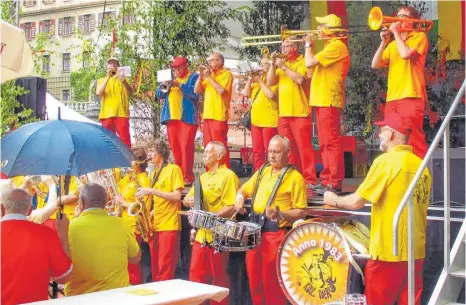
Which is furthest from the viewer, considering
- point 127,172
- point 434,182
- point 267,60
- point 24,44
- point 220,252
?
point 127,172

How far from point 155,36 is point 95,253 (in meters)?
5.82

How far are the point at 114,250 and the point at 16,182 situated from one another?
11.4ft

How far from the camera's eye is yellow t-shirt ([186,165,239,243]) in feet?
25.4

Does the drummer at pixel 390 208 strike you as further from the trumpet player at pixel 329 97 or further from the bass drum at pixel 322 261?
the trumpet player at pixel 329 97

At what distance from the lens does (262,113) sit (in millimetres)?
8445

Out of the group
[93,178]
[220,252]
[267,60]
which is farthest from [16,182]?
[267,60]

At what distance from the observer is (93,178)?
870 centimetres

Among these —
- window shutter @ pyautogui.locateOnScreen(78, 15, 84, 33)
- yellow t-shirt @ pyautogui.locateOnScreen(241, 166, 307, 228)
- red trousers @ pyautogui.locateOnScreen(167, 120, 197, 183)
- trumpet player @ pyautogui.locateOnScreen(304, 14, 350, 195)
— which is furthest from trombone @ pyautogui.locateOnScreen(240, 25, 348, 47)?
window shutter @ pyautogui.locateOnScreen(78, 15, 84, 33)

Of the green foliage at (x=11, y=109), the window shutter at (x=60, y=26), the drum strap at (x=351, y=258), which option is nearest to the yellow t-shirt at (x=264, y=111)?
the drum strap at (x=351, y=258)

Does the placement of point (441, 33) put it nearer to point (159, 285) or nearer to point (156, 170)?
point (156, 170)

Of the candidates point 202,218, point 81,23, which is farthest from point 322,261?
point 81,23

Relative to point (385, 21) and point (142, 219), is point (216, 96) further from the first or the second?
point (385, 21)

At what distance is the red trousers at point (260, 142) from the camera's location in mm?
8445

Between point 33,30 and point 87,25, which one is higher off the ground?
point 33,30
